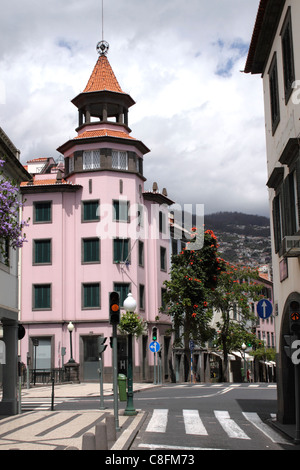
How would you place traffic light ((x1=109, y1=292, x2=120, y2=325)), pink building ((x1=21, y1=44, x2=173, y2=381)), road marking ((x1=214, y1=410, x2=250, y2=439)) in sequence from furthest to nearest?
pink building ((x1=21, y1=44, x2=173, y2=381))
traffic light ((x1=109, y1=292, x2=120, y2=325))
road marking ((x1=214, y1=410, x2=250, y2=439))

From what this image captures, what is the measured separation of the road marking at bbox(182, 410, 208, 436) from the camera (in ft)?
49.2

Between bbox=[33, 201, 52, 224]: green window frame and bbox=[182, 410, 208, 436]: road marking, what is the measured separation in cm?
2739

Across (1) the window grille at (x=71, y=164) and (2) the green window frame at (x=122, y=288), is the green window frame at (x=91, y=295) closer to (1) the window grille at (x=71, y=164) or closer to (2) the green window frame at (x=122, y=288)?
(2) the green window frame at (x=122, y=288)

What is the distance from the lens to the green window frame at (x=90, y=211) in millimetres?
44391

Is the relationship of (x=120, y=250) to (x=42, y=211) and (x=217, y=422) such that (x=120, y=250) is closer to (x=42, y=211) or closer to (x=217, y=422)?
(x=42, y=211)

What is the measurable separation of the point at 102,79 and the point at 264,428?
36.0 m

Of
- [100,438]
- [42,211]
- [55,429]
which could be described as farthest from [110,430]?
[42,211]

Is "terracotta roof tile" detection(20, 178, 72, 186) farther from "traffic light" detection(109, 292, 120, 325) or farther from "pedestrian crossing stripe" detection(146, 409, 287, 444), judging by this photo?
"traffic light" detection(109, 292, 120, 325)

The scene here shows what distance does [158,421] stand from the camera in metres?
17.0

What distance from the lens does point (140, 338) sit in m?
44.9

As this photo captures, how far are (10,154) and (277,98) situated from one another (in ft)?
26.8

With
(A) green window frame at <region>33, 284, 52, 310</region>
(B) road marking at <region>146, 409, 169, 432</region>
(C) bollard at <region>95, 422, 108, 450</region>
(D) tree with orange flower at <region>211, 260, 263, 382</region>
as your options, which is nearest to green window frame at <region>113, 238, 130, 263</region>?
(A) green window frame at <region>33, 284, 52, 310</region>

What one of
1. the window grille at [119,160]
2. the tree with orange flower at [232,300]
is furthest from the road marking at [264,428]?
the tree with orange flower at [232,300]

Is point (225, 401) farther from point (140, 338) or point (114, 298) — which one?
point (140, 338)
